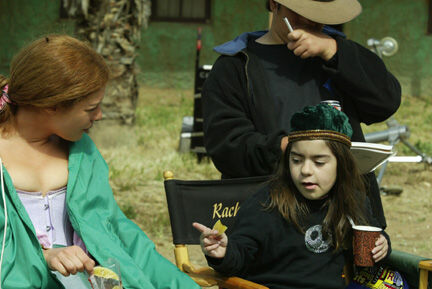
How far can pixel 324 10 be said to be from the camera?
3.28 metres

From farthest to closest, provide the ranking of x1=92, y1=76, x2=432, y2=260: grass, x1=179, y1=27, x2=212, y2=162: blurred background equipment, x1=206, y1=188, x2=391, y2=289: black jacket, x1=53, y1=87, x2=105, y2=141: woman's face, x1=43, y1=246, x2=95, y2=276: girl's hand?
x1=179, y1=27, x2=212, y2=162: blurred background equipment < x1=92, y1=76, x2=432, y2=260: grass < x1=206, y1=188, x2=391, y2=289: black jacket < x1=53, y1=87, x2=105, y2=141: woman's face < x1=43, y1=246, x2=95, y2=276: girl's hand

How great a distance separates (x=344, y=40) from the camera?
3363 mm

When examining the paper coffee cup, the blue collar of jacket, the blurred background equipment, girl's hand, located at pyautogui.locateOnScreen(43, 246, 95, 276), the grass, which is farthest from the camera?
the blurred background equipment

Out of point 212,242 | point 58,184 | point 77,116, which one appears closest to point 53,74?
point 77,116

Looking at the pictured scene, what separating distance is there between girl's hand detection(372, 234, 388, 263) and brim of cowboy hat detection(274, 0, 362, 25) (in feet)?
2.91

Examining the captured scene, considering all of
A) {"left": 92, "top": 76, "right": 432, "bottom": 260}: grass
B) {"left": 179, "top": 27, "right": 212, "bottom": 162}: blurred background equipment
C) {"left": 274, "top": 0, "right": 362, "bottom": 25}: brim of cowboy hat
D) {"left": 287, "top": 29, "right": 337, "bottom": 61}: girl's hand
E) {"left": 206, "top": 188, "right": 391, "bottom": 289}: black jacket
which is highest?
{"left": 274, "top": 0, "right": 362, "bottom": 25}: brim of cowboy hat

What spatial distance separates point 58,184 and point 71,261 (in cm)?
40

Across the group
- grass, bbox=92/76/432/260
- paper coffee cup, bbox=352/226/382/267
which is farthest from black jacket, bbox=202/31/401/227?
grass, bbox=92/76/432/260

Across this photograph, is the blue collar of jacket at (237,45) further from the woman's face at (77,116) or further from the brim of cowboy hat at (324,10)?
the woman's face at (77,116)

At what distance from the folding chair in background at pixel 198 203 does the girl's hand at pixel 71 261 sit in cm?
72

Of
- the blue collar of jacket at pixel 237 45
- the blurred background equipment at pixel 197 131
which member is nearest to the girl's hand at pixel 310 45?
the blue collar of jacket at pixel 237 45

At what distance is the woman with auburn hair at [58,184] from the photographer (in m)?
2.74

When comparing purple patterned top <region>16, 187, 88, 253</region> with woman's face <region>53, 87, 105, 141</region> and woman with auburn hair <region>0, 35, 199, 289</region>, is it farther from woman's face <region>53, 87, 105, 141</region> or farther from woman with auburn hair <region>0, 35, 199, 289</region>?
woman's face <region>53, 87, 105, 141</region>

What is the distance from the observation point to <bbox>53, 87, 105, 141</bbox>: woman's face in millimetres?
2811
